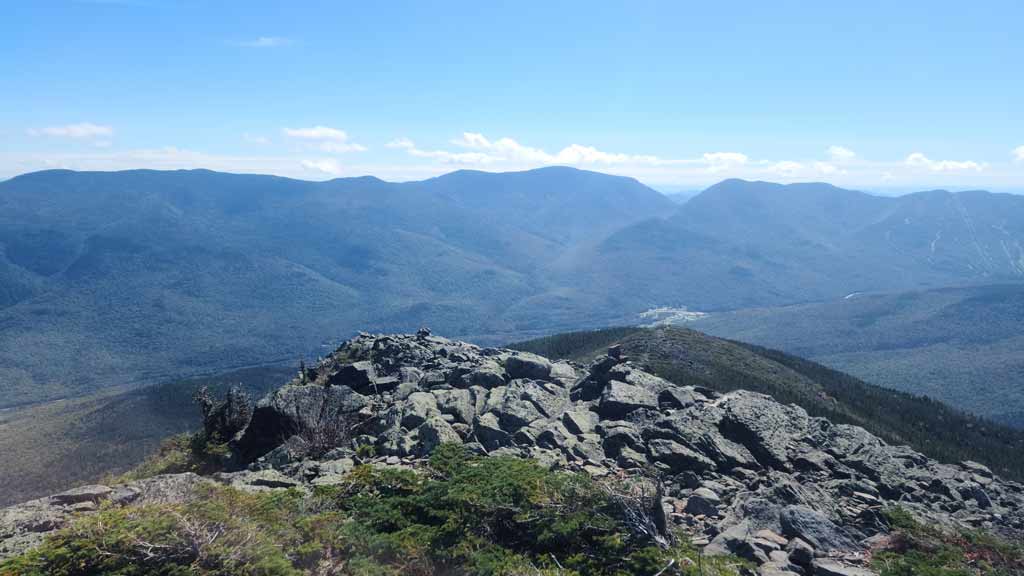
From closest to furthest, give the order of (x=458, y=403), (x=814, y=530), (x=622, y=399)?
(x=814, y=530)
(x=458, y=403)
(x=622, y=399)

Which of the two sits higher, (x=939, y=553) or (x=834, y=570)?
(x=834, y=570)

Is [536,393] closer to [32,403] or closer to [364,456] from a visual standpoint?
[364,456]

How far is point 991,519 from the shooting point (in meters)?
18.2

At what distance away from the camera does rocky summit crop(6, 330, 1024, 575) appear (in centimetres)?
1362

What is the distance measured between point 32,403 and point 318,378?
5081 inches

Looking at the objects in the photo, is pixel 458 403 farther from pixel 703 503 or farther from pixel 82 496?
pixel 82 496

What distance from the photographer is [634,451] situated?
18281 millimetres

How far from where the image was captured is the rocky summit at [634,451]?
44.7 feet

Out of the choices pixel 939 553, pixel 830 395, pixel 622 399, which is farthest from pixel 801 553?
pixel 830 395

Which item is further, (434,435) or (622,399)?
(622,399)

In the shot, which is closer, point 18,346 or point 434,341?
point 434,341

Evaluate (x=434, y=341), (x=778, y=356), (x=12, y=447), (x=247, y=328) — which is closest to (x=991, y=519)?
(x=434, y=341)

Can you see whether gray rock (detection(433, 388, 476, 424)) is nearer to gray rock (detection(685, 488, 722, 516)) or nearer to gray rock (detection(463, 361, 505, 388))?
gray rock (detection(463, 361, 505, 388))

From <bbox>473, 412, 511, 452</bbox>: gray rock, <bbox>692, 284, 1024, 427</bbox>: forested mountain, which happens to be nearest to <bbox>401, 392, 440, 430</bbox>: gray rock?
<bbox>473, 412, 511, 452</bbox>: gray rock
